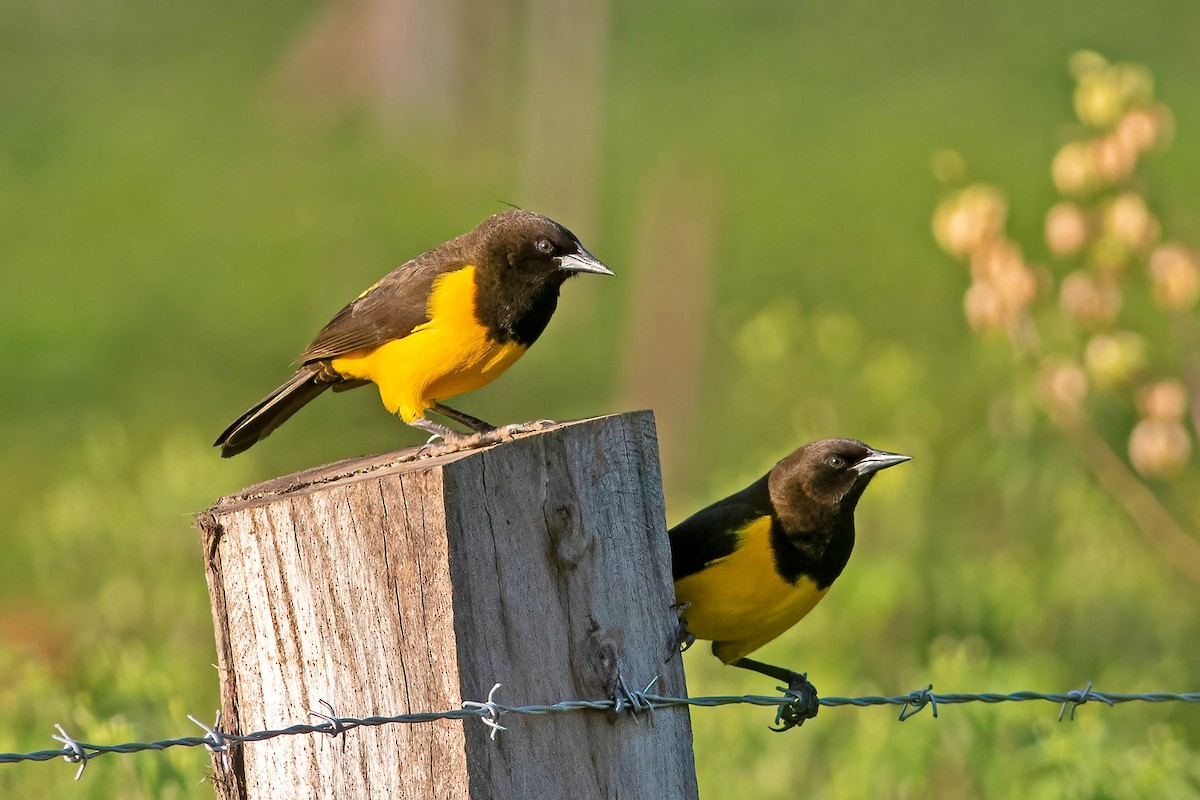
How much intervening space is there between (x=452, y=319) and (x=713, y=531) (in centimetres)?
112

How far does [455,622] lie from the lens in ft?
9.25

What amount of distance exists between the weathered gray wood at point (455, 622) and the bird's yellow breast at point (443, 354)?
5.90ft

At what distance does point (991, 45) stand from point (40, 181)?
548 inches

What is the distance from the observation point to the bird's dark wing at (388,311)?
508cm

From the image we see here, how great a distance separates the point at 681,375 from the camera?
9.90 m

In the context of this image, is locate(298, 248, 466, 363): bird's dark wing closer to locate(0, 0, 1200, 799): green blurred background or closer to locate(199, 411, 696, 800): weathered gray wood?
locate(0, 0, 1200, 799): green blurred background

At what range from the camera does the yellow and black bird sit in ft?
16.2

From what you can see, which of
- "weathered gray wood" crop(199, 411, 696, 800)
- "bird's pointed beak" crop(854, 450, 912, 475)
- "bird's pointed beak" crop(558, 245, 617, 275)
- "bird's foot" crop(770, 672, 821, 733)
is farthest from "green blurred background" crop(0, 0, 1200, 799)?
"bird's pointed beak" crop(558, 245, 617, 275)

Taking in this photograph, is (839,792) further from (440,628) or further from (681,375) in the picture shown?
(681,375)

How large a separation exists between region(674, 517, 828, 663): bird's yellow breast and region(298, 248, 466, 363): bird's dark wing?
132cm

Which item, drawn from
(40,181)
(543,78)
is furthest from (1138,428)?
(40,181)

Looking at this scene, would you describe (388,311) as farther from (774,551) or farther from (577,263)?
(774,551)

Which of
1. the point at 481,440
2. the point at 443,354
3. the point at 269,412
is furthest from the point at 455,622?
the point at 269,412

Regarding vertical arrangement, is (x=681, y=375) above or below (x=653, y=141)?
below
